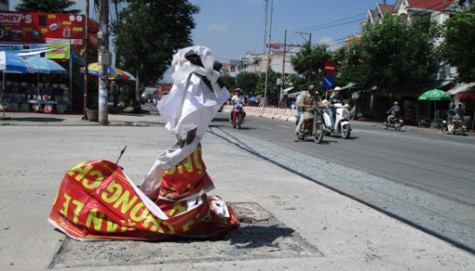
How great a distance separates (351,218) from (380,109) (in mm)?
35335

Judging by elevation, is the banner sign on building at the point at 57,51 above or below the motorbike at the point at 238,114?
above

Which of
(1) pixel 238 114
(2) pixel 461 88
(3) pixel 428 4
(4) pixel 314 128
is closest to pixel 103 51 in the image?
(1) pixel 238 114

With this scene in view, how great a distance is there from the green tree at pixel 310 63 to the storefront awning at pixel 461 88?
16.7 meters

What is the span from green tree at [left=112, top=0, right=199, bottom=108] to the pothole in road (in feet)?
83.5

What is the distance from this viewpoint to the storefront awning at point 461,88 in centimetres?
2721

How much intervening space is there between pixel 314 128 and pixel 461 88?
18986 millimetres

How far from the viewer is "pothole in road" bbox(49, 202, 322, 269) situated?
3.58 meters

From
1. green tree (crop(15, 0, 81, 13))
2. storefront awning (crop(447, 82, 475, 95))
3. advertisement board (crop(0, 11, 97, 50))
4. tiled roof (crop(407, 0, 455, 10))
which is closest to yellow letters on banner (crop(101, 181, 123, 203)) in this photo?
advertisement board (crop(0, 11, 97, 50))

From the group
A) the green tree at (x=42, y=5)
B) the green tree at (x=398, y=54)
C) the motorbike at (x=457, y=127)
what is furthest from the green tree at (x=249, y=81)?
the motorbike at (x=457, y=127)

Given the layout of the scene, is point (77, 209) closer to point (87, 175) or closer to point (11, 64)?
point (87, 175)

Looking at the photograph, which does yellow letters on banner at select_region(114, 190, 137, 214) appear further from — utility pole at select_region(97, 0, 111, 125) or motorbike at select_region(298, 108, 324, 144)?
utility pole at select_region(97, 0, 111, 125)

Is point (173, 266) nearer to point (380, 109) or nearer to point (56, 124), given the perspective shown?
point (56, 124)

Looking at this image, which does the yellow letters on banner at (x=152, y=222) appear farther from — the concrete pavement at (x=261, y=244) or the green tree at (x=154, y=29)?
the green tree at (x=154, y=29)

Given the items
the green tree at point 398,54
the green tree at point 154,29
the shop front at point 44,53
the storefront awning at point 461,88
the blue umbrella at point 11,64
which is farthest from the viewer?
the green tree at point 398,54
